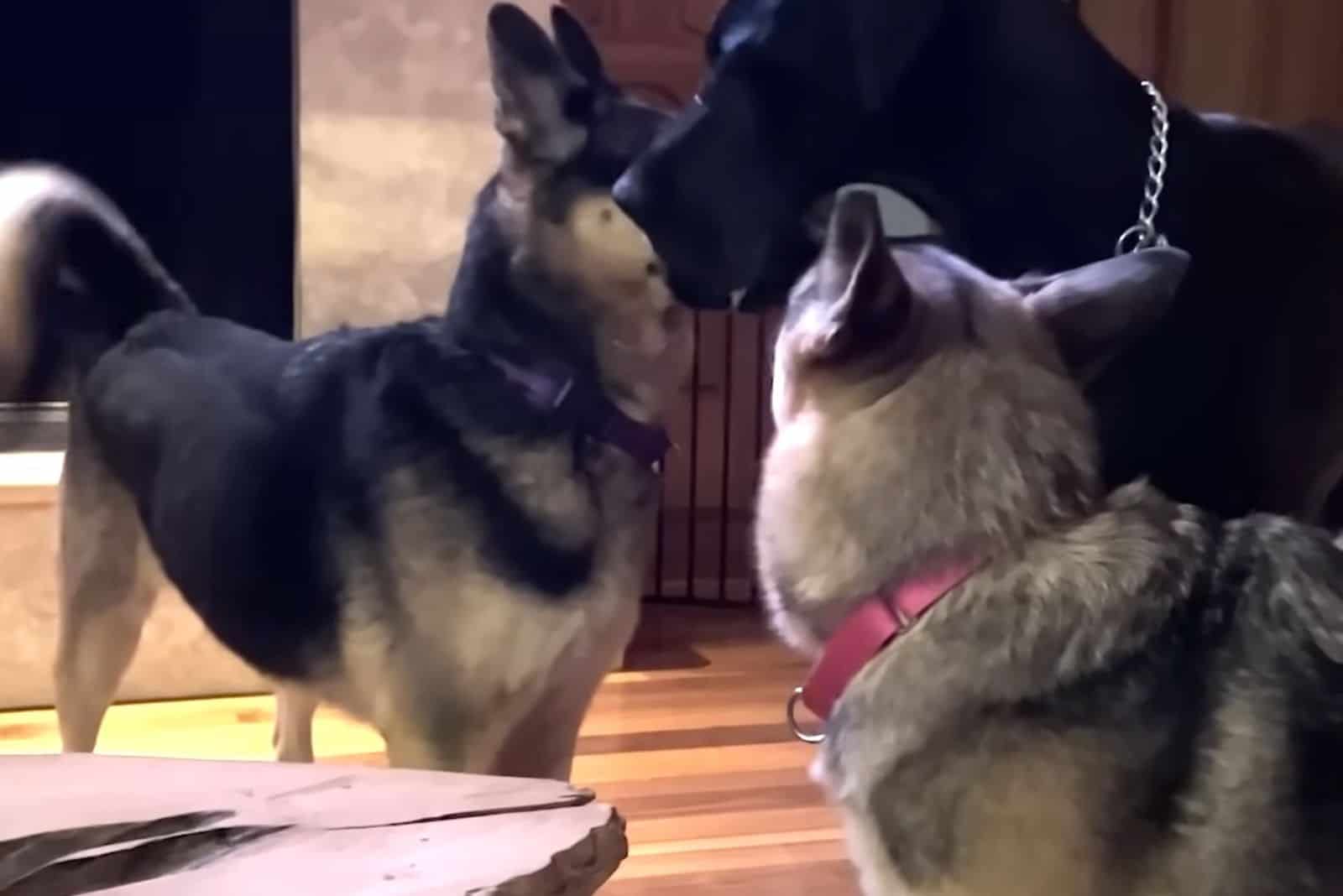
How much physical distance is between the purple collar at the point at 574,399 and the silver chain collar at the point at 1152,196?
23.5 inches

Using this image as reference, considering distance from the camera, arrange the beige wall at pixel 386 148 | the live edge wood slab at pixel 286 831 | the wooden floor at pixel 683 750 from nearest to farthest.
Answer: the live edge wood slab at pixel 286 831 < the wooden floor at pixel 683 750 < the beige wall at pixel 386 148

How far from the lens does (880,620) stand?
125cm

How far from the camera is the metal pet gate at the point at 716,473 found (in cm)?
371

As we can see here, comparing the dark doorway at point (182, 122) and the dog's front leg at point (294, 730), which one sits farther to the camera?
the dark doorway at point (182, 122)

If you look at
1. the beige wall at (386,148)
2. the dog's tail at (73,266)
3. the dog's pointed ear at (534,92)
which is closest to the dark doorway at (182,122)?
the beige wall at (386,148)

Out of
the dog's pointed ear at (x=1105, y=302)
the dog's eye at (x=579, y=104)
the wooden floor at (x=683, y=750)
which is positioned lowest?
the wooden floor at (x=683, y=750)

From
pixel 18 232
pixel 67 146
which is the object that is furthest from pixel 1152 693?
pixel 67 146

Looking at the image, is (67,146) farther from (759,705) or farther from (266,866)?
(266,866)

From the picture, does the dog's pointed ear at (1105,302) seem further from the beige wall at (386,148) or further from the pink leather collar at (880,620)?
the beige wall at (386,148)

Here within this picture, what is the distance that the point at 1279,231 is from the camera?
1.75 m

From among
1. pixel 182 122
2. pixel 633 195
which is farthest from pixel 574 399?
pixel 182 122

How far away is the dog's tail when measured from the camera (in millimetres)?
2215

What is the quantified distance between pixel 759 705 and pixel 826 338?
76.1 inches

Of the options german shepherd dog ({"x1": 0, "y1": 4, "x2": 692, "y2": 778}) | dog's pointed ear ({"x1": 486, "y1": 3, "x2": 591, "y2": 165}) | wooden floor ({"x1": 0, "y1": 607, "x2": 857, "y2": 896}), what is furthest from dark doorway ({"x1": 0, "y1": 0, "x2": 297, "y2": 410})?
dog's pointed ear ({"x1": 486, "y1": 3, "x2": 591, "y2": 165})
